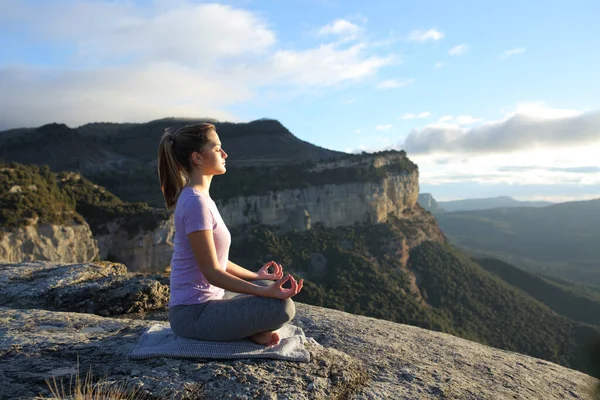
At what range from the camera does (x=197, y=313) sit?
3932 mm

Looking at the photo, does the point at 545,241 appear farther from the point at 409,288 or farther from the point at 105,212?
the point at 105,212

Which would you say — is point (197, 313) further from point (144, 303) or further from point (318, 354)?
point (144, 303)

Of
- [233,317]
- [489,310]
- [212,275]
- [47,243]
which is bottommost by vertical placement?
[489,310]

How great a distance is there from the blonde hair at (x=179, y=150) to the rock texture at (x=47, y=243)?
19.3 m

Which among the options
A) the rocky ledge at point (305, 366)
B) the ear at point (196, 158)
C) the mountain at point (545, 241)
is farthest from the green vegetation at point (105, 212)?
the mountain at point (545, 241)

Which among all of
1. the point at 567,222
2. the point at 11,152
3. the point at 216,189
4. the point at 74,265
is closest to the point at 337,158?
the point at 216,189

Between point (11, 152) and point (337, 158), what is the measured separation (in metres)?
53.5

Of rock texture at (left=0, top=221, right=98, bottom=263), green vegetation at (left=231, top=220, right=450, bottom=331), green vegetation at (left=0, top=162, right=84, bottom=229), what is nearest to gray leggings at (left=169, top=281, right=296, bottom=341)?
rock texture at (left=0, top=221, right=98, bottom=263)

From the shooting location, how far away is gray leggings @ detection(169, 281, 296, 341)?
12.5ft

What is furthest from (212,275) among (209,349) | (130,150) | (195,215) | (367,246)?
(130,150)

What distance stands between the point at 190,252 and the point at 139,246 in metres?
28.5

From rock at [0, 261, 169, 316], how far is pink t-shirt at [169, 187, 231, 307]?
2622mm

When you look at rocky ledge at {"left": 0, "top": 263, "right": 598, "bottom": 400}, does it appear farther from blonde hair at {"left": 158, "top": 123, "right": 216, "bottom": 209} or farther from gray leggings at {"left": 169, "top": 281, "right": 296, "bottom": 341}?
blonde hair at {"left": 158, "top": 123, "right": 216, "bottom": 209}

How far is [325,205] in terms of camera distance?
216ft
